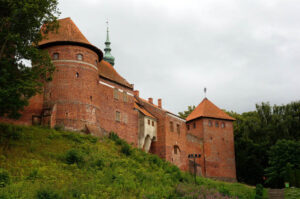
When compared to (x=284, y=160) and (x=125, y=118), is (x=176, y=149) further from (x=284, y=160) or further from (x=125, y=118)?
(x=284, y=160)

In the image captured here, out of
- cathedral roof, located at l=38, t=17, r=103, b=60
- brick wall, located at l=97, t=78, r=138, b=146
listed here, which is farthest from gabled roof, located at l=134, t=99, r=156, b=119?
cathedral roof, located at l=38, t=17, r=103, b=60

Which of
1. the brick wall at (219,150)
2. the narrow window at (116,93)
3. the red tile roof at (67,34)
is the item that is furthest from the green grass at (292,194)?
the red tile roof at (67,34)

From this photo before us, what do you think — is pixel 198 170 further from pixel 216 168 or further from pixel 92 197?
pixel 92 197

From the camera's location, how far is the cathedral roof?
30.8 m

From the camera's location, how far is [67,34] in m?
31.6

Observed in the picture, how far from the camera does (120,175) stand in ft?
73.6

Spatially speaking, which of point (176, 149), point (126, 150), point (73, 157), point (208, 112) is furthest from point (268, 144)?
point (73, 157)

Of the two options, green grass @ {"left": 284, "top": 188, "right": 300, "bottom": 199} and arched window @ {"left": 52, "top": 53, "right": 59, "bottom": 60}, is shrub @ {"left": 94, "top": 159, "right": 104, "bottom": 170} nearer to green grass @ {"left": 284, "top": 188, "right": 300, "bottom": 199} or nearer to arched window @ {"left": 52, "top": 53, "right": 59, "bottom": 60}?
arched window @ {"left": 52, "top": 53, "right": 59, "bottom": 60}

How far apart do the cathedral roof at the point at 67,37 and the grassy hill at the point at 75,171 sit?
7729 mm

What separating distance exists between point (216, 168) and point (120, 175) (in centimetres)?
2485

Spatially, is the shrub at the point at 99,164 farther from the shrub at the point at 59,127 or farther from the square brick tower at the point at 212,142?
the square brick tower at the point at 212,142

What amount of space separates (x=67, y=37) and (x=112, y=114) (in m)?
8.09

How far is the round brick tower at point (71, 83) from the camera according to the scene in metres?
29.4

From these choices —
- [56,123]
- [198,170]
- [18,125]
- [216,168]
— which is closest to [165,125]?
[198,170]
